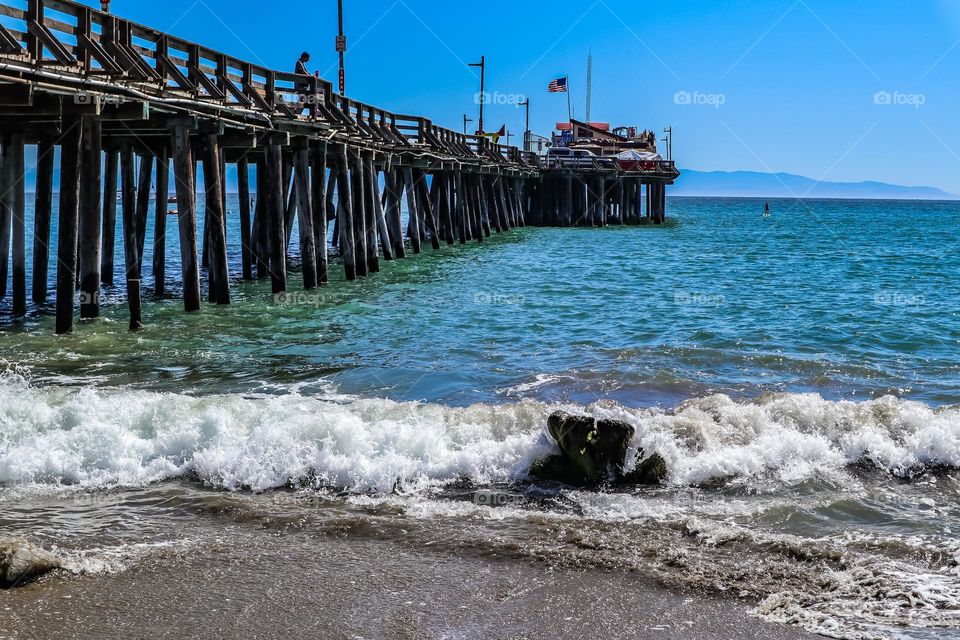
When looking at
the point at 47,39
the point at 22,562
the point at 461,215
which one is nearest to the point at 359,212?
the point at 47,39

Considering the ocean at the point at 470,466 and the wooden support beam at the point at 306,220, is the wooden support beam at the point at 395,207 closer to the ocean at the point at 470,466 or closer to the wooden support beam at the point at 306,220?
the wooden support beam at the point at 306,220

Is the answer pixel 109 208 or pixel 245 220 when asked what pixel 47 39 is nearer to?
pixel 109 208

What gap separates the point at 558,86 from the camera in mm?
55906

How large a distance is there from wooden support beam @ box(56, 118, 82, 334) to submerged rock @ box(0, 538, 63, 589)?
824cm

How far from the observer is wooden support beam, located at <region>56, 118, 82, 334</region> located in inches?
518

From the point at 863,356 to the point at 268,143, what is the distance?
36.6 feet

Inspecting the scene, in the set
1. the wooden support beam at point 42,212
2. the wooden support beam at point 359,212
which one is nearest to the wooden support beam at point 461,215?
the wooden support beam at point 359,212

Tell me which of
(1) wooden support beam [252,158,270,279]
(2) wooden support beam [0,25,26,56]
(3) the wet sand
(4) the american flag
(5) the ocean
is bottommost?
(3) the wet sand

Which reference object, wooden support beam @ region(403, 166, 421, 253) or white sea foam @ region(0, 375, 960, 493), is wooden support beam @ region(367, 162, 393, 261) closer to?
wooden support beam @ region(403, 166, 421, 253)

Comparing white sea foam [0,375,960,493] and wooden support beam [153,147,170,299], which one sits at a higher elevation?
wooden support beam [153,147,170,299]

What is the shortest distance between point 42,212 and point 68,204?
167 inches

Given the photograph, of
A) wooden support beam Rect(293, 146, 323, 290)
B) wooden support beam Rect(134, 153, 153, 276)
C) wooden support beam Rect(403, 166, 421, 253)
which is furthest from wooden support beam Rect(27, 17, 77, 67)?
wooden support beam Rect(403, 166, 421, 253)

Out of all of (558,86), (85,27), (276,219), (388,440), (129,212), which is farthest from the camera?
(558,86)

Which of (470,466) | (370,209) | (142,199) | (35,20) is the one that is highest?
(35,20)
